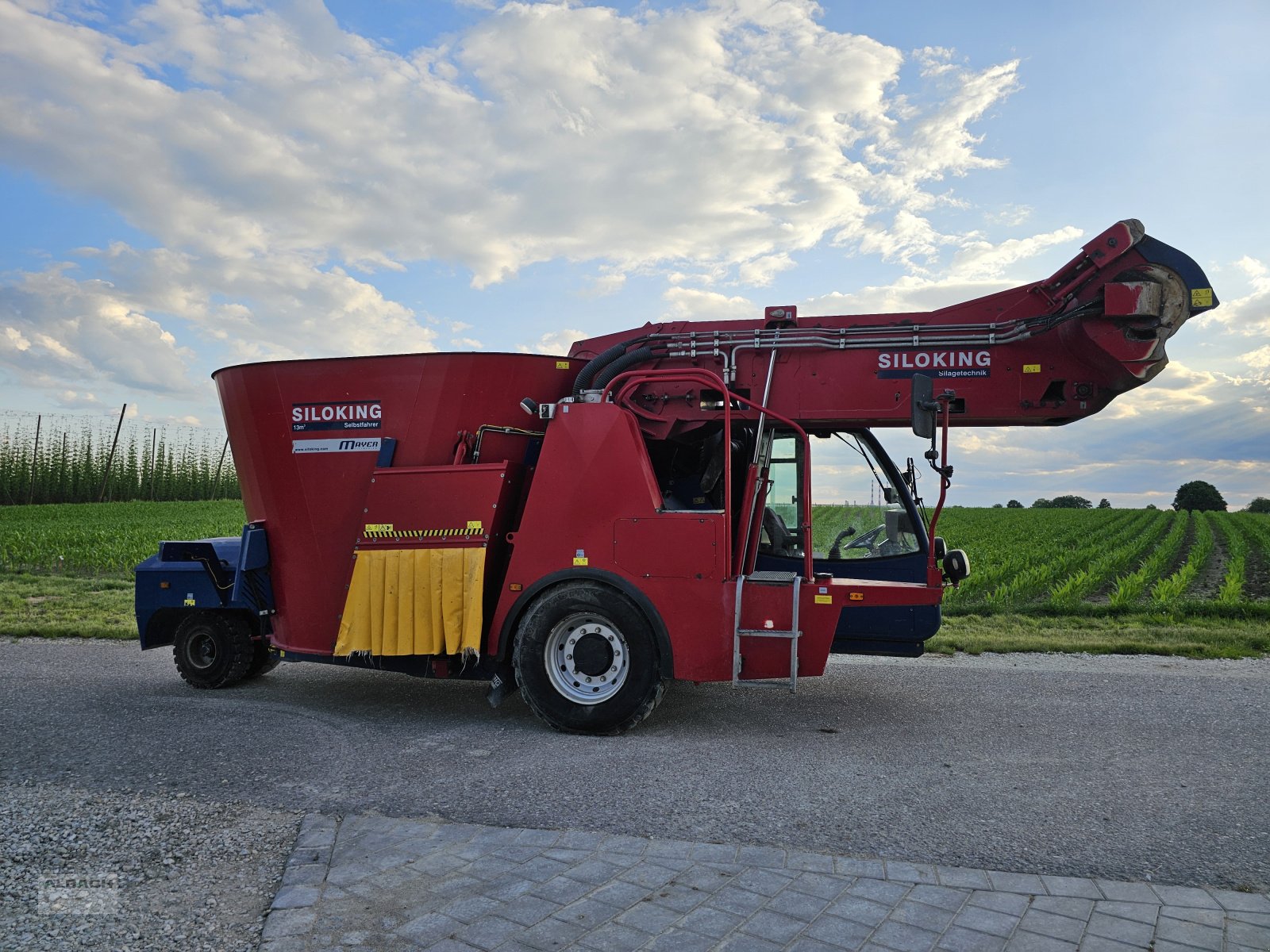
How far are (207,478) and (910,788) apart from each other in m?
47.9

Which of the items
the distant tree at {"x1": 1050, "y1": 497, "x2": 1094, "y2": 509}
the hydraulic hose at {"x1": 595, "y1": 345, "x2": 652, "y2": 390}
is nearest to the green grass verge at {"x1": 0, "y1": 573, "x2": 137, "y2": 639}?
the hydraulic hose at {"x1": 595, "y1": 345, "x2": 652, "y2": 390}

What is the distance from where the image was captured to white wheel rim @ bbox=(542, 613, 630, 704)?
6.56 meters

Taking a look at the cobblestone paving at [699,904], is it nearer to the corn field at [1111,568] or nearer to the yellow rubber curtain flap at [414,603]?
the yellow rubber curtain flap at [414,603]

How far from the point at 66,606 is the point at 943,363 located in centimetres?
1342

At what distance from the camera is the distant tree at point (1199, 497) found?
60.8 metres

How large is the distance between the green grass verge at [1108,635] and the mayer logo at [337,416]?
6352 mm

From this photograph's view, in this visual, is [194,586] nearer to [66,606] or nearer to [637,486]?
[637,486]

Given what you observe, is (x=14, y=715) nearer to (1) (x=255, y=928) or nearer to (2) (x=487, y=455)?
(2) (x=487, y=455)

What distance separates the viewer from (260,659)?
8.77 metres

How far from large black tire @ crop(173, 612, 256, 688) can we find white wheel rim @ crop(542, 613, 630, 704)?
134 inches

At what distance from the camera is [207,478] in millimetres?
47156

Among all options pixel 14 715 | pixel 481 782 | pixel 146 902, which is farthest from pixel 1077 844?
pixel 14 715

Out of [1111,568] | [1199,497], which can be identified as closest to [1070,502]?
[1199,497]

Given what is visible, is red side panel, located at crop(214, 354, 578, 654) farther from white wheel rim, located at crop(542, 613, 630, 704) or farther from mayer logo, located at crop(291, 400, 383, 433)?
white wheel rim, located at crop(542, 613, 630, 704)
